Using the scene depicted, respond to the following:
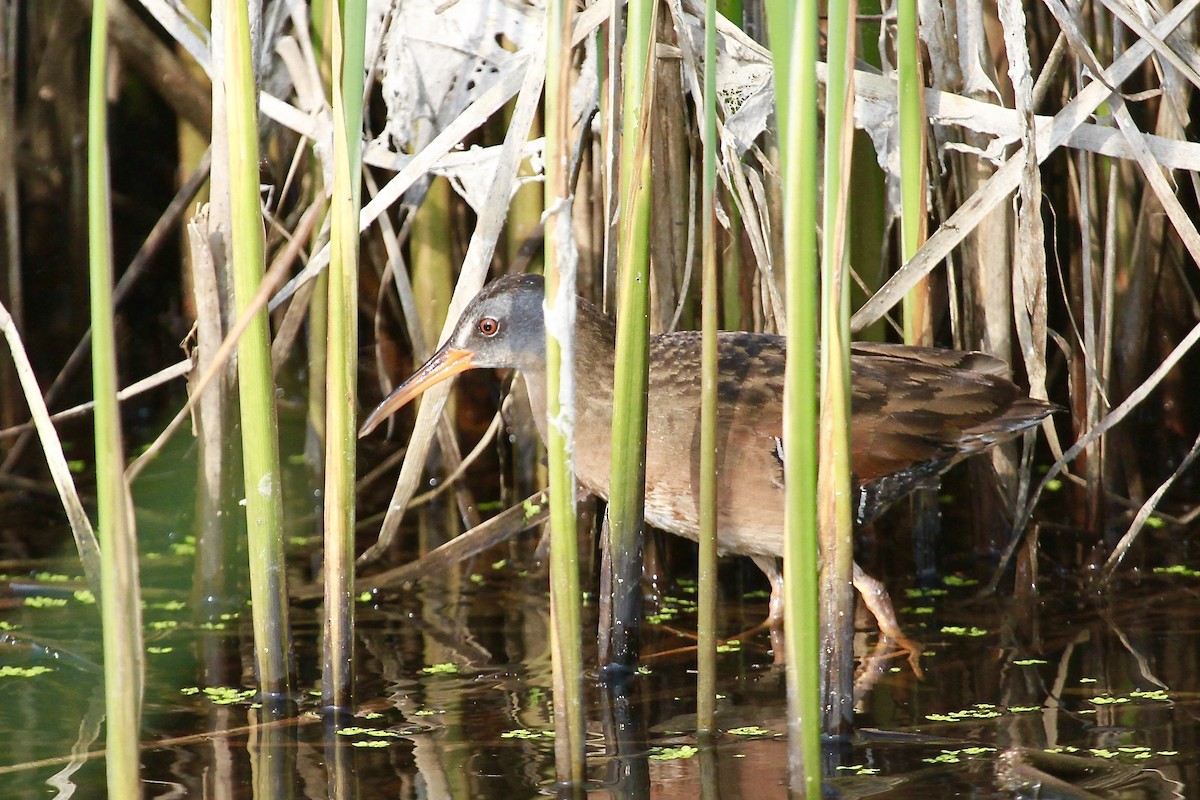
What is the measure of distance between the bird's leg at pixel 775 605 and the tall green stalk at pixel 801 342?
4.00 feet

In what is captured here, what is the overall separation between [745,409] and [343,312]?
1123 mm

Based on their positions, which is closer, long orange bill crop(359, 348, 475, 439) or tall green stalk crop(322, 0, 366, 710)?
tall green stalk crop(322, 0, 366, 710)

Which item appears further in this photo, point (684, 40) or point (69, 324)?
→ point (69, 324)

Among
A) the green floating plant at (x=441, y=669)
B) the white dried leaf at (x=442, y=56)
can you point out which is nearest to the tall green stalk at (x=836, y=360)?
the green floating plant at (x=441, y=669)

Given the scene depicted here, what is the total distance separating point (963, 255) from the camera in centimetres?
341

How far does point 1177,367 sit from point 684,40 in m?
2.28

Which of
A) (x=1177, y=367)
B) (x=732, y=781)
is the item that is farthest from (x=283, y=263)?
(x=1177, y=367)

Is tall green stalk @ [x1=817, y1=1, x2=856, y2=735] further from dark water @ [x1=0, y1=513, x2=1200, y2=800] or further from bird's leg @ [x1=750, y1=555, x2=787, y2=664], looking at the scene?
bird's leg @ [x1=750, y1=555, x2=787, y2=664]

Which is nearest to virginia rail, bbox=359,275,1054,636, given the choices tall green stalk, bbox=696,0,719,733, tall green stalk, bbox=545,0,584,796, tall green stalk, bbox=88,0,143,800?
tall green stalk, bbox=696,0,719,733

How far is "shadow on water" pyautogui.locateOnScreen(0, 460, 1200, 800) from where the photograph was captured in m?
2.38

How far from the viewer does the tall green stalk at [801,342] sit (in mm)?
1760

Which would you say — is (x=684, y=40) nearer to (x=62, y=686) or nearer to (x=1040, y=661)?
(x=1040, y=661)

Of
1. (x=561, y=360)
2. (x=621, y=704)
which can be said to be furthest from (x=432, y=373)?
(x=561, y=360)

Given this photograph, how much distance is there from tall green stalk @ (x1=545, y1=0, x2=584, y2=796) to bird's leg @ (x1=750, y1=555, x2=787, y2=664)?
1.18m
